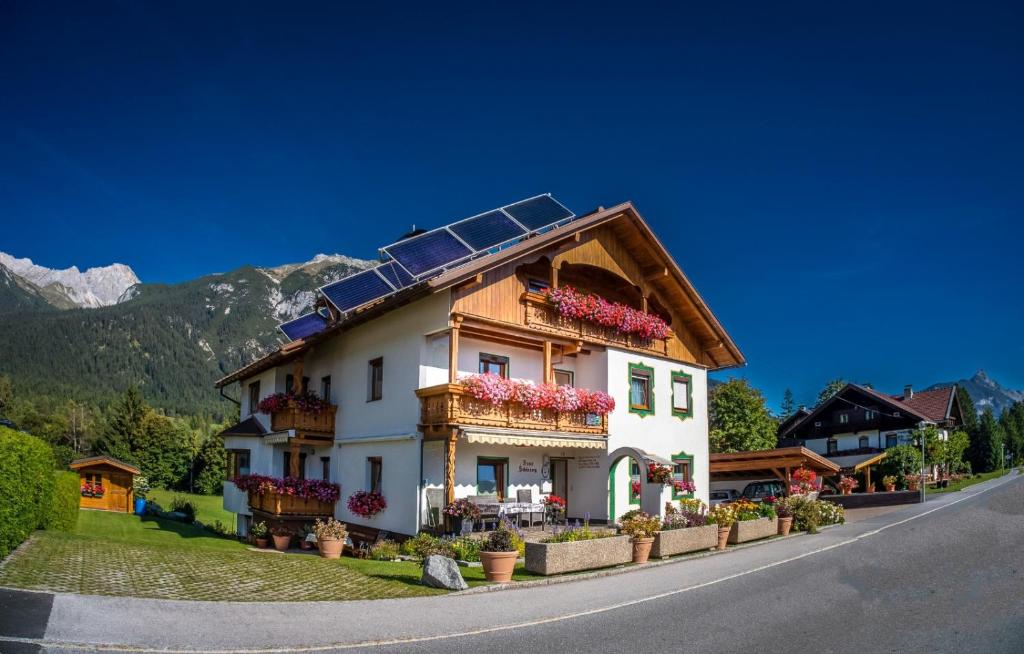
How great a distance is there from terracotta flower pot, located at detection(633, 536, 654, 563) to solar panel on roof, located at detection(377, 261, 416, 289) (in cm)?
1125

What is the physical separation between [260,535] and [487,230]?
12380 millimetres

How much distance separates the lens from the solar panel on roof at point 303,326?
94.7 feet

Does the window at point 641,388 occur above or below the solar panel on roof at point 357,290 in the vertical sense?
below

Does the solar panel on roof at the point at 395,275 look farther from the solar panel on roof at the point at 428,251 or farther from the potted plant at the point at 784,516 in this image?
the potted plant at the point at 784,516

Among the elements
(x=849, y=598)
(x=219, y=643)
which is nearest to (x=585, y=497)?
(x=849, y=598)

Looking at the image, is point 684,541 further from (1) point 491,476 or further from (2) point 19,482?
(2) point 19,482

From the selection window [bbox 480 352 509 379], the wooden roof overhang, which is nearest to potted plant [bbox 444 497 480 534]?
window [bbox 480 352 509 379]

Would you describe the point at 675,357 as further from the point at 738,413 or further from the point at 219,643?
the point at 738,413

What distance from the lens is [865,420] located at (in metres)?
58.7

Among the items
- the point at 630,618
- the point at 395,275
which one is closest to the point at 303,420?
the point at 395,275

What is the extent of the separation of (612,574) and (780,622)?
503cm

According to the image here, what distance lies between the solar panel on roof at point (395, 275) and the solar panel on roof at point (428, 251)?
1508 mm

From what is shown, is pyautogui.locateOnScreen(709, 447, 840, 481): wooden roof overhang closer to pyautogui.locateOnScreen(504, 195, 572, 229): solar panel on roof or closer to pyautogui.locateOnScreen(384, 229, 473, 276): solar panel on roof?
pyautogui.locateOnScreen(504, 195, 572, 229): solar panel on roof

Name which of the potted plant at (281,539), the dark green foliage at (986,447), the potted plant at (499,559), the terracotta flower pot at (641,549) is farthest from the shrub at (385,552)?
the dark green foliage at (986,447)
